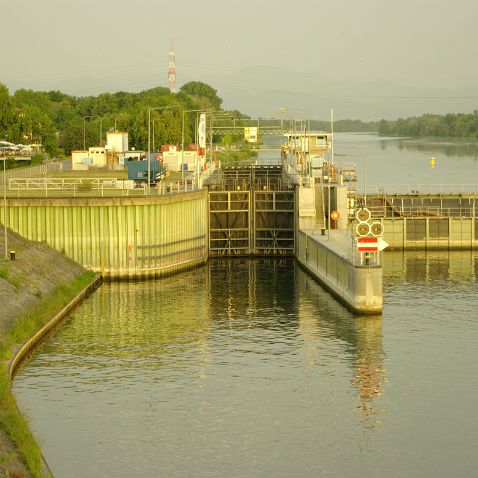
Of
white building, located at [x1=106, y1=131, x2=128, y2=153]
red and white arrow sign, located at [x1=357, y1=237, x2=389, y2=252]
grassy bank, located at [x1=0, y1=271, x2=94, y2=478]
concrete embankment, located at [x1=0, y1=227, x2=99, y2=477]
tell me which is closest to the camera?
grassy bank, located at [x1=0, y1=271, x2=94, y2=478]

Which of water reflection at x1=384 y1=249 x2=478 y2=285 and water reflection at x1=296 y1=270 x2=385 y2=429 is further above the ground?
water reflection at x1=384 y1=249 x2=478 y2=285

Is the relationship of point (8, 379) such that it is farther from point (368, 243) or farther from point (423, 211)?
point (423, 211)

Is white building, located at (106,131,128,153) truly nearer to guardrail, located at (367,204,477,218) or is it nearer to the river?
guardrail, located at (367,204,477,218)

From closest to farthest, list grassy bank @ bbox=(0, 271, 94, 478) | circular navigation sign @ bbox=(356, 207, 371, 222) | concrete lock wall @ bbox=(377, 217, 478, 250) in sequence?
grassy bank @ bbox=(0, 271, 94, 478), circular navigation sign @ bbox=(356, 207, 371, 222), concrete lock wall @ bbox=(377, 217, 478, 250)

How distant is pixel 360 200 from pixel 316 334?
38087 millimetres

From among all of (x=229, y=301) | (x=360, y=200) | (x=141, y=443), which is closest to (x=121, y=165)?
(x=360, y=200)

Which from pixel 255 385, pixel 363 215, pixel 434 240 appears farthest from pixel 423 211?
pixel 255 385

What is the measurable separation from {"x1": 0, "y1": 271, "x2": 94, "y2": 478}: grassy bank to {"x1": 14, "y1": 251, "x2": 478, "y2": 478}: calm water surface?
3.46 feet

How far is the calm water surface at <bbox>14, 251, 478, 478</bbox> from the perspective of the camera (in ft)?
110

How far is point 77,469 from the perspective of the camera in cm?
Answer: 3234

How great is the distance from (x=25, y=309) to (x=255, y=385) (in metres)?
14.5

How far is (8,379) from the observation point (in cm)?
4006

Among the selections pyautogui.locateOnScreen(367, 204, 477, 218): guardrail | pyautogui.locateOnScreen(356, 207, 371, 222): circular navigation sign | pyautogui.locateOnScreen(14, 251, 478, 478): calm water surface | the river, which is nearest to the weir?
pyautogui.locateOnScreen(356, 207, 371, 222): circular navigation sign

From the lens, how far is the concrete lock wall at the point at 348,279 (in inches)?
2128
